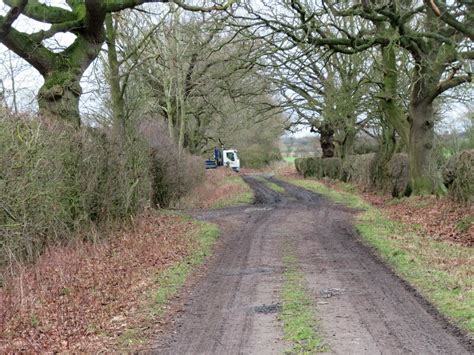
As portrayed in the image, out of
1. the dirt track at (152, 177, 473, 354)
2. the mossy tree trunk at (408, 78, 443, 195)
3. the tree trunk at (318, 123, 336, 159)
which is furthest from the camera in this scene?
the tree trunk at (318, 123, 336, 159)

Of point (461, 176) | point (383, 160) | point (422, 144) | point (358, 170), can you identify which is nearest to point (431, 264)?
point (461, 176)

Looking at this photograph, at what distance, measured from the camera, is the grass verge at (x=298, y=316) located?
5344mm

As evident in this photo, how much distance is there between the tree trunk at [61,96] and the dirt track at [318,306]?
5.14 meters

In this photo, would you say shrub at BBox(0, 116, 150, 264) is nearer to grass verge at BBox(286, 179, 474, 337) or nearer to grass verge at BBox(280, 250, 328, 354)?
grass verge at BBox(280, 250, 328, 354)

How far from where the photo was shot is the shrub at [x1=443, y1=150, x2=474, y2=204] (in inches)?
584

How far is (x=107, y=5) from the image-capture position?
13.4 metres

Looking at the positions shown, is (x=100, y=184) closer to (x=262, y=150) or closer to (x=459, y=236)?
(x=459, y=236)

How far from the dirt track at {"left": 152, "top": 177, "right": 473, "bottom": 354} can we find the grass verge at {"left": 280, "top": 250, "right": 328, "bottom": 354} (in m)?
0.11

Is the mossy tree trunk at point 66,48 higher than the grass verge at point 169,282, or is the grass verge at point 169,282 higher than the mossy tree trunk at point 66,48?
the mossy tree trunk at point 66,48

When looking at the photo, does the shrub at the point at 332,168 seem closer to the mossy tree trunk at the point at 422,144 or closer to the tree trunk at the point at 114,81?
the mossy tree trunk at the point at 422,144

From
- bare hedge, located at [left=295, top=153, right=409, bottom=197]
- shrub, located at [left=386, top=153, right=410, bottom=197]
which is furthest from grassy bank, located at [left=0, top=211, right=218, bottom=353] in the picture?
bare hedge, located at [left=295, top=153, right=409, bottom=197]

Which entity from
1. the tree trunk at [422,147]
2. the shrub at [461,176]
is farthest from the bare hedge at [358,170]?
the shrub at [461,176]

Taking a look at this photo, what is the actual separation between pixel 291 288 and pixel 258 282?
2.41 feet

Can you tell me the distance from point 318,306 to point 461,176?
10.4 meters
